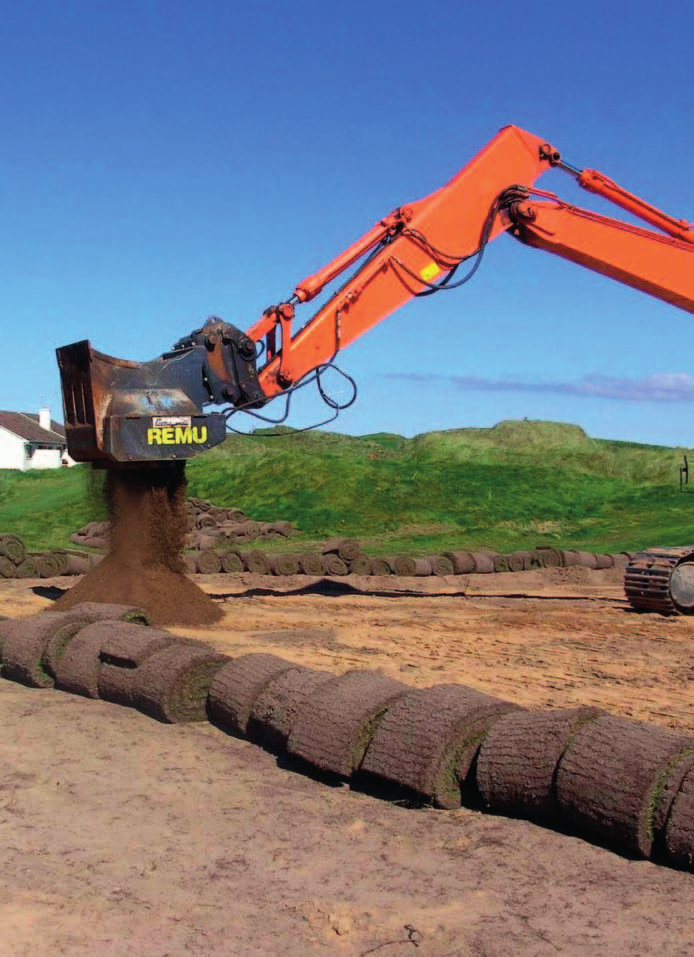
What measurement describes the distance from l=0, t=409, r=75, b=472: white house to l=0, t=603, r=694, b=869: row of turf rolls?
57985 mm

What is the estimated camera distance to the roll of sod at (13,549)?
73.6 feet

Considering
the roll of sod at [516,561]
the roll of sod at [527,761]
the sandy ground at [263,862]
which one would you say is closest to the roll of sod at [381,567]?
the roll of sod at [516,561]

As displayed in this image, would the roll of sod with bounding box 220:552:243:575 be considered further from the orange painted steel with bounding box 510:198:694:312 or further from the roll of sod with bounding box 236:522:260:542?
the orange painted steel with bounding box 510:198:694:312

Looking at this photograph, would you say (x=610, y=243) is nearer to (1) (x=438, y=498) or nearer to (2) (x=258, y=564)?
(2) (x=258, y=564)

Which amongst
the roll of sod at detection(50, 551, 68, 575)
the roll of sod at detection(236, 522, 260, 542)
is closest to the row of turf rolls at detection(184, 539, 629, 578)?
the roll of sod at detection(50, 551, 68, 575)

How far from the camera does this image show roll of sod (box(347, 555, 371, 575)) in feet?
76.7

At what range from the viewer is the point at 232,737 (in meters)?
9.18

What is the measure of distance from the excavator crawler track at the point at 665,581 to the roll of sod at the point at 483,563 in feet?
21.6

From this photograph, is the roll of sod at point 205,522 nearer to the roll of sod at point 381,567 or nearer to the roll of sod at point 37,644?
the roll of sod at point 381,567

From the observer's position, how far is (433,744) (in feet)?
24.0

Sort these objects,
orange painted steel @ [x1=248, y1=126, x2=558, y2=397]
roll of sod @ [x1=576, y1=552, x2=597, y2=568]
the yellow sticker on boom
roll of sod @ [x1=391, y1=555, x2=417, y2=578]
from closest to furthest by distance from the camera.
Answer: orange painted steel @ [x1=248, y1=126, x2=558, y2=397] < the yellow sticker on boom < roll of sod @ [x1=391, y1=555, x2=417, y2=578] < roll of sod @ [x1=576, y1=552, x2=597, y2=568]

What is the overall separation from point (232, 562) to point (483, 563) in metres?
5.52

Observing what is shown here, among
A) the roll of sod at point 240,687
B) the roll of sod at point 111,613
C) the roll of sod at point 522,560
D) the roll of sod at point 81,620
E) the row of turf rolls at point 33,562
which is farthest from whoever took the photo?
the roll of sod at point 522,560

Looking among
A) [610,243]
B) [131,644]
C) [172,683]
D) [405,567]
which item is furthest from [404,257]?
[405,567]
